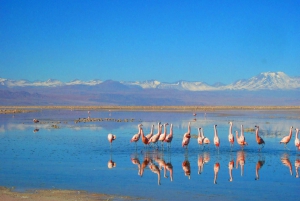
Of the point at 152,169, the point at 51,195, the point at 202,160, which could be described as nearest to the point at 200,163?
the point at 202,160

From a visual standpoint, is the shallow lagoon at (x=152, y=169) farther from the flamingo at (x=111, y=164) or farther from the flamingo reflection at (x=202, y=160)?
the flamingo at (x=111, y=164)

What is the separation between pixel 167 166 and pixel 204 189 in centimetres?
373

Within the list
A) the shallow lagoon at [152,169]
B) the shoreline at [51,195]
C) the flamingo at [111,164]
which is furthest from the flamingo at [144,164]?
the shoreline at [51,195]

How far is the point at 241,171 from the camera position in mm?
14867

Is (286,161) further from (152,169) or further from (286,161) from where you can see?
(152,169)

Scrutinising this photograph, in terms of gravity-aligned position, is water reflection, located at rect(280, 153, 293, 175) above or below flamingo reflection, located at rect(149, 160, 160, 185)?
above

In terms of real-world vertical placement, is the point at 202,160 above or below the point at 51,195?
above

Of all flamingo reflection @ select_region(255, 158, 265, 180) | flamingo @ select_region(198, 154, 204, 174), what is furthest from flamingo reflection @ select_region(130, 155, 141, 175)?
flamingo reflection @ select_region(255, 158, 265, 180)

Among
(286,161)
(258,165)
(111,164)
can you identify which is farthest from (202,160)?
(111,164)

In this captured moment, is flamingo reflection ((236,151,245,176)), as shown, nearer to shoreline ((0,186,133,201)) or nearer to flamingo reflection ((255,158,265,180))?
flamingo reflection ((255,158,265,180))

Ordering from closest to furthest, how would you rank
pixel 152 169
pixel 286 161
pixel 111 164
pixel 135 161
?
1. pixel 152 169
2. pixel 111 164
3. pixel 286 161
4. pixel 135 161

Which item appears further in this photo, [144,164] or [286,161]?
[286,161]

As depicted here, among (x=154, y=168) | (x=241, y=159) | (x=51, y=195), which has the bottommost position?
(x=51, y=195)

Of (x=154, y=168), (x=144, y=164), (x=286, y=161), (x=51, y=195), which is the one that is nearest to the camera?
(x=51, y=195)
